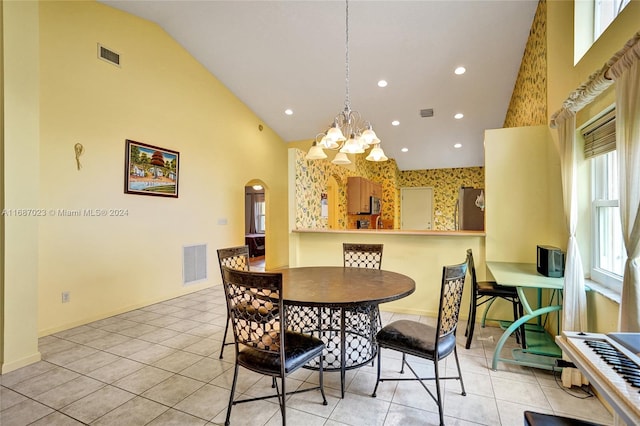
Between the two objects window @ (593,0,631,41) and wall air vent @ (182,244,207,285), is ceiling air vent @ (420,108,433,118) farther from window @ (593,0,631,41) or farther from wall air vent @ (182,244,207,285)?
wall air vent @ (182,244,207,285)

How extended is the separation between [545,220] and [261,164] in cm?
512

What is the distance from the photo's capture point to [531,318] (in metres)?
2.57

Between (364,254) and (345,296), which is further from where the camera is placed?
(364,254)

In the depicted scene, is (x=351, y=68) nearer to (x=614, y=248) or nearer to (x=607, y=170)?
(x=607, y=170)

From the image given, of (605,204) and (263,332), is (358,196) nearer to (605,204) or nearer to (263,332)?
(605,204)

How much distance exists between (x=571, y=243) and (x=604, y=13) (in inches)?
71.0

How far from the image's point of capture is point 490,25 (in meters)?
3.70

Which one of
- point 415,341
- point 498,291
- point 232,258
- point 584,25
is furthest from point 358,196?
point 415,341

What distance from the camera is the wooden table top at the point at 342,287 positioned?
6.27ft

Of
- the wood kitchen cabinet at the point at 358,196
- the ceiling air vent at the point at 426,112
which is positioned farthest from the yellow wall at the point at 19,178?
the wood kitchen cabinet at the point at 358,196

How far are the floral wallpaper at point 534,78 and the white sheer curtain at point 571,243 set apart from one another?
1.01 meters

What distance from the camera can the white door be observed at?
9367mm

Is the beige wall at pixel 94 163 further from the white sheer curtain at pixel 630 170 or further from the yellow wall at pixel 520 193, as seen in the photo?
the yellow wall at pixel 520 193

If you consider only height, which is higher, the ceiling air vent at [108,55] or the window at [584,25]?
the ceiling air vent at [108,55]
